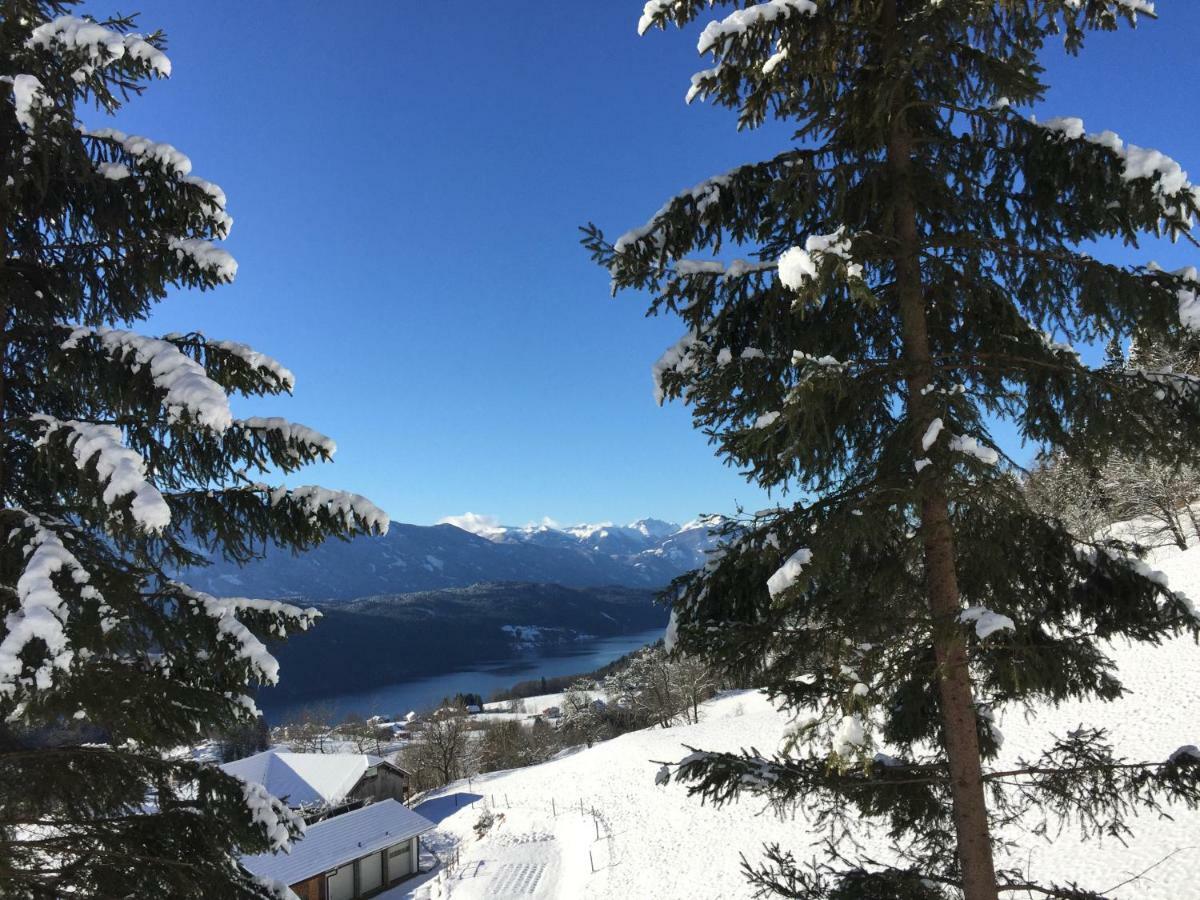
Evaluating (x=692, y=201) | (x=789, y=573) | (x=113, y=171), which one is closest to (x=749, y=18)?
(x=692, y=201)

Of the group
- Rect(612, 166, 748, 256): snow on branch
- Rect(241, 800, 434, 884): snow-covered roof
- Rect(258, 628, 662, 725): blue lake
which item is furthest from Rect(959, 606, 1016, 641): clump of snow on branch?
Rect(258, 628, 662, 725): blue lake

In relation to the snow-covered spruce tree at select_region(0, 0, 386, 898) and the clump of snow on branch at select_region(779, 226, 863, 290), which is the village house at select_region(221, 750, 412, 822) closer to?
the snow-covered spruce tree at select_region(0, 0, 386, 898)

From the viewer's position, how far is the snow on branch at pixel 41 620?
239 centimetres

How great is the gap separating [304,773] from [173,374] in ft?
114

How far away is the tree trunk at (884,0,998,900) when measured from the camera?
3.99 meters

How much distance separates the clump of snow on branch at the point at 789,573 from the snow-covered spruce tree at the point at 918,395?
0.02 metres

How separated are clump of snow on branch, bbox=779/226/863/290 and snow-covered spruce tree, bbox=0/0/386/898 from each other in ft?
8.89

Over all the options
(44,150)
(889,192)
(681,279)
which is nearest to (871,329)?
(889,192)

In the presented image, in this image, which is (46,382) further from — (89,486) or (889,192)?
(889,192)

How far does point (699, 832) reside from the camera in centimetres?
2105

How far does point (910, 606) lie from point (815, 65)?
370 centimetres

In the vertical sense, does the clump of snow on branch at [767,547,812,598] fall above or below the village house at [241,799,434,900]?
above

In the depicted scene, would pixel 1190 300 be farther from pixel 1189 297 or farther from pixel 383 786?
pixel 383 786

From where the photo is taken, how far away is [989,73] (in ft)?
12.8
